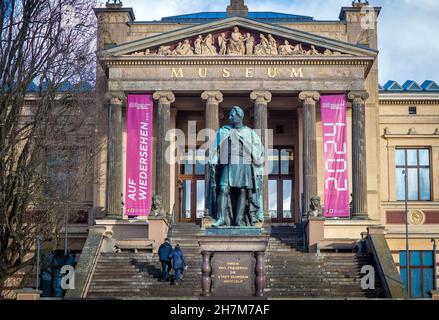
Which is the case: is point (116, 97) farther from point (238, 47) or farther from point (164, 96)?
point (238, 47)

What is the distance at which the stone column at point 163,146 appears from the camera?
40.2 m

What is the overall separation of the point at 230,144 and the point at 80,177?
1694cm

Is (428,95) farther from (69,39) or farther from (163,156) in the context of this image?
(69,39)

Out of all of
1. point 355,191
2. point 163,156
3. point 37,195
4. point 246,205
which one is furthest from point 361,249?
point 246,205

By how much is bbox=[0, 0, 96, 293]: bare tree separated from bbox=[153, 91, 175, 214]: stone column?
712cm

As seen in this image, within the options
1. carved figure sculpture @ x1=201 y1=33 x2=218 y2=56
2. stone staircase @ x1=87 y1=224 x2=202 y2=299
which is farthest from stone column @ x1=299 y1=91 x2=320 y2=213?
stone staircase @ x1=87 y1=224 x2=202 y2=299

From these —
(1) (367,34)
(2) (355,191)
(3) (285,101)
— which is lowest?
(2) (355,191)

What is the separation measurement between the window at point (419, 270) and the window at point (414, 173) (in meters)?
3.08

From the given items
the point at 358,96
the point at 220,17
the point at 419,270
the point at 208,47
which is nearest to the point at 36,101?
the point at 208,47

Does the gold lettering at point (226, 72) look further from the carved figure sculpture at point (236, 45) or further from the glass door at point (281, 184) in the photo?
the glass door at point (281, 184)

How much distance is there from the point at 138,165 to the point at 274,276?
10592 millimetres

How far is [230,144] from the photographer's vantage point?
20.4m

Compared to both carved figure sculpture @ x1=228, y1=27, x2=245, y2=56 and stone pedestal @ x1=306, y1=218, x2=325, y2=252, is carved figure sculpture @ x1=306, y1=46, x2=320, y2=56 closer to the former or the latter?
carved figure sculpture @ x1=228, y1=27, x2=245, y2=56

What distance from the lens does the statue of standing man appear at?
20172mm
